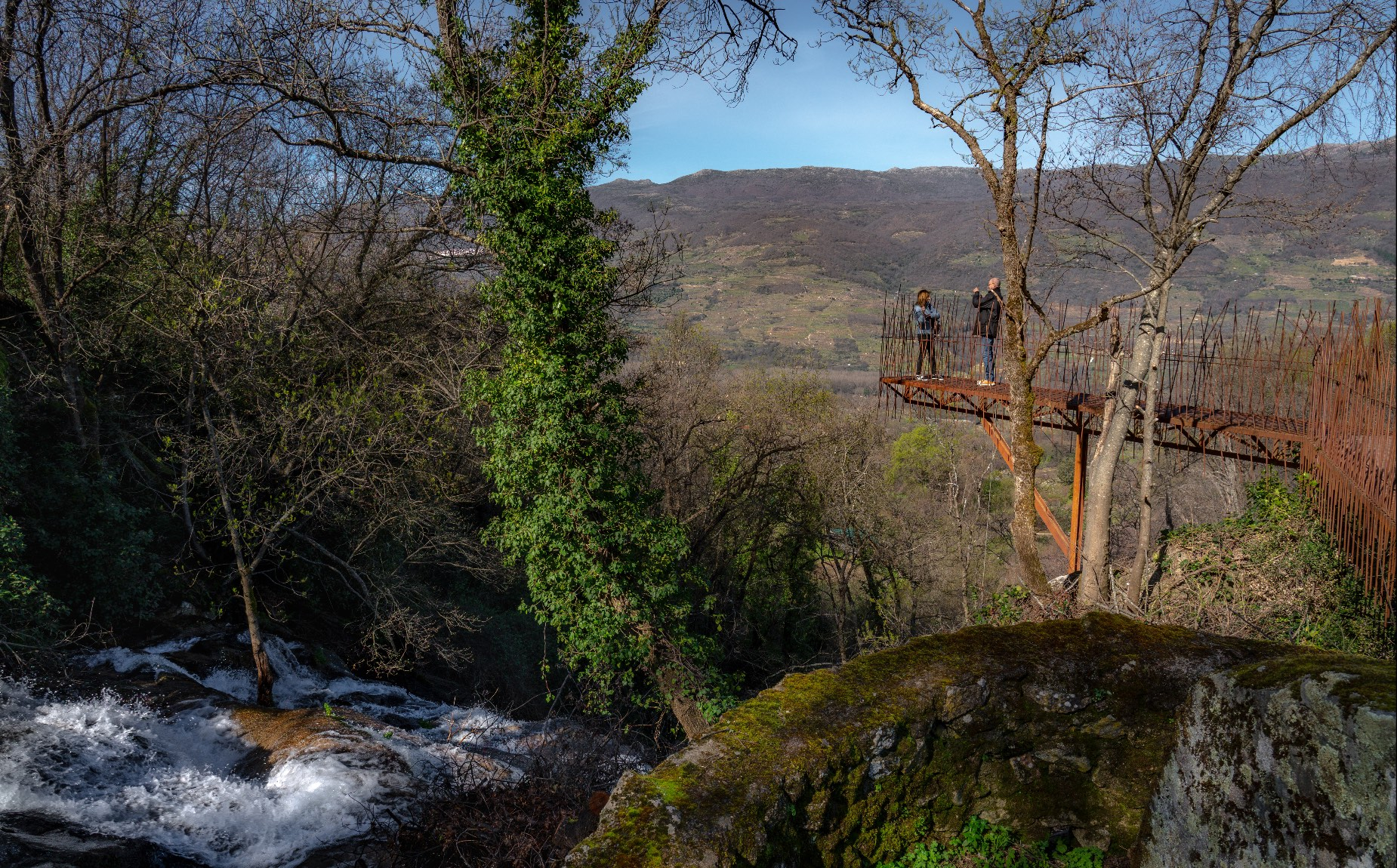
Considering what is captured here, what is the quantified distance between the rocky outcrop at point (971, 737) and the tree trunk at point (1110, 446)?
4.89 meters

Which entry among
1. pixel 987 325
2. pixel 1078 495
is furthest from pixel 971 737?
pixel 987 325

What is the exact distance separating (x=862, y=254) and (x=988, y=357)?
128 metres

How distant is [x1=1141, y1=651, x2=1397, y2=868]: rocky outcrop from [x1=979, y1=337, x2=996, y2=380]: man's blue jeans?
31.4 feet

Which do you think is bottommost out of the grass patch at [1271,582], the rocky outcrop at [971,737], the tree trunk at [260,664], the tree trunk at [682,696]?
the tree trunk at [682,696]

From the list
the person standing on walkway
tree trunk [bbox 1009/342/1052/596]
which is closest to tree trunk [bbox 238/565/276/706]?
tree trunk [bbox 1009/342/1052/596]

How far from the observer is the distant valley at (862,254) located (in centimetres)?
2358

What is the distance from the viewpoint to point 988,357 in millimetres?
12445

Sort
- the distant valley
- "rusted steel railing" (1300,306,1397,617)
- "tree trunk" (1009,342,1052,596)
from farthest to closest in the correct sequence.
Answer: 1. the distant valley
2. "tree trunk" (1009,342,1052,596)
3. "rusted steel railing" (1300,306,1397,617)

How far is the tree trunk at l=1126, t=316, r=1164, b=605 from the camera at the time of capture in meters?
9.39

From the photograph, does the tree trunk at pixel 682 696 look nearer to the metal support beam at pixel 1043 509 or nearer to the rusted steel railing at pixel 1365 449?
the metal support beam at pixel 1043 509

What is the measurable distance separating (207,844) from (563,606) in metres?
4.78

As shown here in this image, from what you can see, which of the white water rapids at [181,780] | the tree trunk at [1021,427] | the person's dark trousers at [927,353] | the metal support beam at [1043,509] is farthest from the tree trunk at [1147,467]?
the white water rapids at [181,780]

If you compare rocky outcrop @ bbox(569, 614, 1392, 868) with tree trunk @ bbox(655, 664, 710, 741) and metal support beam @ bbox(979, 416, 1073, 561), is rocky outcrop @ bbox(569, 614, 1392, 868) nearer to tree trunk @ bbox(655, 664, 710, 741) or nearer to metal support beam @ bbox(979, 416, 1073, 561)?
tree trunk @ bbox(655, 664, 710, 741)

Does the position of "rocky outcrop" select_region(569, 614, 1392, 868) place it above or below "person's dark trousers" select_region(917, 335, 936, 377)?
below
